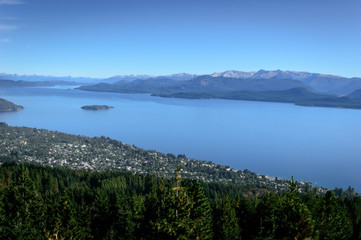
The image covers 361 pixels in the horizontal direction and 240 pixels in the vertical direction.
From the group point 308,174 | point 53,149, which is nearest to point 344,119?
point 308,174

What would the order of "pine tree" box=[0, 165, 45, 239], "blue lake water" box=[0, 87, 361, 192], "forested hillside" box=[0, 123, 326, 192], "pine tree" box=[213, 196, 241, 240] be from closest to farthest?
1. "pine tree" box=[0, 165, 45, 239]
2. "pine tree" box=[213, 196, 241, 240]
3. "forested hillside" box=[0, 123, 326, 192]
4. "blue lake water" box=[0, 87, 361, 192]

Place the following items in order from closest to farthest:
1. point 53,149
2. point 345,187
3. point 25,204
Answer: point 25,204 → point 345,187 → point 53,149

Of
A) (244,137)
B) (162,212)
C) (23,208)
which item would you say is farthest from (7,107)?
(162,212)

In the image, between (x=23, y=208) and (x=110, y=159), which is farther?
(x=110, y=159)

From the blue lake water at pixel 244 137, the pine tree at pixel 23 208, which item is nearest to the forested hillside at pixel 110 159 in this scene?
the blue lake water at pixel 244 137

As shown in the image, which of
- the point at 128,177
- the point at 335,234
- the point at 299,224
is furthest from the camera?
the point at 128,177

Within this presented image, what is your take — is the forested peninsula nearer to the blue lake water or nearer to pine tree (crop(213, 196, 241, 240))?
pine tree (crop(213, 196, 241, 240))

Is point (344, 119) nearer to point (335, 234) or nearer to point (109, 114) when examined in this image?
point (109, 114)

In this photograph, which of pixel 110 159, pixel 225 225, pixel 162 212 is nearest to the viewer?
pixel 162 212

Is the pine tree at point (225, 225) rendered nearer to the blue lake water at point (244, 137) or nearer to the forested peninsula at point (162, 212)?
the forested peninsula at point (162, 212)

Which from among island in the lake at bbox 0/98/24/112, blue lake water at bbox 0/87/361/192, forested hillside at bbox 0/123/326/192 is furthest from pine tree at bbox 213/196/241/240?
island in the lake at bbox 0/98/24/112

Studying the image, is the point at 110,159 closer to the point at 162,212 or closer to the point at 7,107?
the point at 162,212
